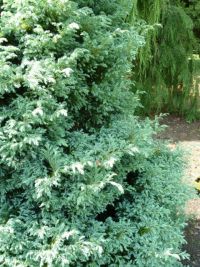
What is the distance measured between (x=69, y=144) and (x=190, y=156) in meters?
3.06

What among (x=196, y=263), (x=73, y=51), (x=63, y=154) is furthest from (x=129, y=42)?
(x=196, y=263)

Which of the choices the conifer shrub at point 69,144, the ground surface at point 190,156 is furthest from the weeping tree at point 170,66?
the conifer shrub at point 69,144

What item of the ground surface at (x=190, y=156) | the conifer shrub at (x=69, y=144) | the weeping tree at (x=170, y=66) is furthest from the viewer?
the weeping tree at (x=170, y=66)

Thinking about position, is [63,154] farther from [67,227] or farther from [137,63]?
[137,63]

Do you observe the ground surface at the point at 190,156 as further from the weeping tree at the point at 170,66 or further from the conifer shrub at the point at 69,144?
the conifer shrub at the point at 69,144

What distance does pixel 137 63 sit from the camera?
19.6 ft

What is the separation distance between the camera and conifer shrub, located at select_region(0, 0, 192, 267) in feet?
6.87

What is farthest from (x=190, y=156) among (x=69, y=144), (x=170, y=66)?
(x=69, y=144)

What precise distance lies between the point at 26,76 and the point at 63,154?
1.48 feet

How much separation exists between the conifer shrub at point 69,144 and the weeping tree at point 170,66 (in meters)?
3.42

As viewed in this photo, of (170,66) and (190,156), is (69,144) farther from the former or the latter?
(170,66)

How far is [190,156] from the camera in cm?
511

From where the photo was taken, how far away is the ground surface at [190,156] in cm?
342

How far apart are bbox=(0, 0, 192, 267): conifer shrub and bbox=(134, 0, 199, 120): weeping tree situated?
3.42 metres
